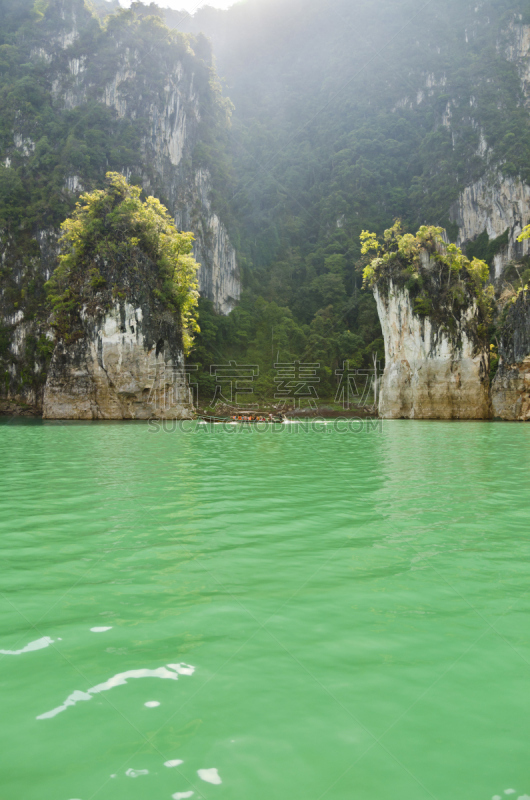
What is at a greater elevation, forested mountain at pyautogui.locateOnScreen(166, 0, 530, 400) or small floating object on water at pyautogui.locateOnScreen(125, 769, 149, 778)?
forested mountain at pyautogui.locateOnScreen(166, 0, 530, 400)

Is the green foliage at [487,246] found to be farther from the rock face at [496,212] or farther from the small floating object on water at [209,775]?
the small floating object on water at [209,775]

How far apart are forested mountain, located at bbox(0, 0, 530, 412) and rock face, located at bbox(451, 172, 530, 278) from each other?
172 mm

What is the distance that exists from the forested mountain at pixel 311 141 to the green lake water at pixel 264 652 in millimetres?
49814

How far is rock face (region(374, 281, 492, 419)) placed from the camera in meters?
37.4

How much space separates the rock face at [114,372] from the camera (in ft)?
112

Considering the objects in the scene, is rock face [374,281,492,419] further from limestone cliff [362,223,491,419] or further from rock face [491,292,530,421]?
rock face [491,292,530,421]

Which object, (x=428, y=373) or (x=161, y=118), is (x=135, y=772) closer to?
(x=428, y=373)

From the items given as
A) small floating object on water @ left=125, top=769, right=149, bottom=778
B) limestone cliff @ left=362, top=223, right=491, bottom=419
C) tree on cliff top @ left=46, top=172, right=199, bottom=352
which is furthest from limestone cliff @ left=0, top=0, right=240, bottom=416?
small floating object on water @ left=125, top=769, right=149, bottom=778

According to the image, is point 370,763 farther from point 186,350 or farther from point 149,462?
point 186,350

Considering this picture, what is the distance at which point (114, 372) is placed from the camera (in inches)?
1341

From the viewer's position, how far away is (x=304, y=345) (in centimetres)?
6147

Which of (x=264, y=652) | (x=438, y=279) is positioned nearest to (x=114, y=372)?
(x=438, y=279)

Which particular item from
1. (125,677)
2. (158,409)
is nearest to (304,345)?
(158,409)

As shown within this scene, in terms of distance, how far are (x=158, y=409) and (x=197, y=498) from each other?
1127 inches
